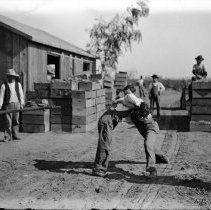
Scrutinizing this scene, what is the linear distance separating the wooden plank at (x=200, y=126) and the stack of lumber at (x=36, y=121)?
473 cm

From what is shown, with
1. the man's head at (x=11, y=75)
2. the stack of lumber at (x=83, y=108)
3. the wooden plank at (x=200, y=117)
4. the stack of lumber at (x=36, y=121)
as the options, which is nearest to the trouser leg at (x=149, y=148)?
the stack of lumber at (x=83, y=108)

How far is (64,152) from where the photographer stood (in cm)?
909

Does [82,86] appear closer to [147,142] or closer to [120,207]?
[147,142]

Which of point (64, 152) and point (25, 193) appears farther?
point (64, 152)

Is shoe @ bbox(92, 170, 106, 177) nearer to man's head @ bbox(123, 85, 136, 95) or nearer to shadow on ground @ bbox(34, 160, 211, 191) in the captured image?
shadow on ground @ bbox(34, 160, 211, 191)

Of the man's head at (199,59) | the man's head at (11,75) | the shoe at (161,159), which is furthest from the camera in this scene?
the man's head at (199,59)

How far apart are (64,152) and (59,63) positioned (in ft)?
22.2

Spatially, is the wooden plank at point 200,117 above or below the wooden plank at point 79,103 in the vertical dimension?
below

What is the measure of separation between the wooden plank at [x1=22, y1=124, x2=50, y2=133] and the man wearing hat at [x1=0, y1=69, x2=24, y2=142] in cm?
123

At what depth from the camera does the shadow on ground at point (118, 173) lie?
6.14 metres

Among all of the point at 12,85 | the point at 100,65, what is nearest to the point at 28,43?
the point at 12,85

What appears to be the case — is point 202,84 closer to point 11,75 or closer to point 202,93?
point 202,93

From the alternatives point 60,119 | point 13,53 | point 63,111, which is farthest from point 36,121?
point 13,53

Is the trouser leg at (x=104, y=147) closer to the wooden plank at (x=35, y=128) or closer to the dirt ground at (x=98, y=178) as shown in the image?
the dirt ground at (x=98, y=178)
